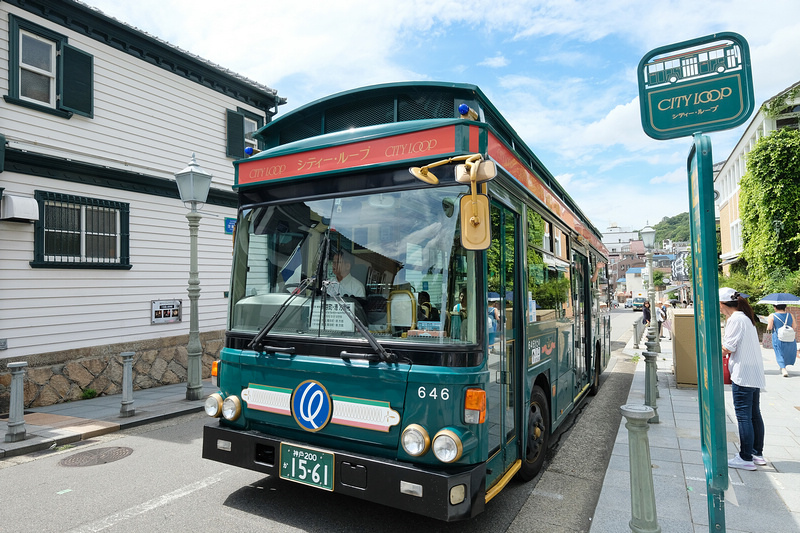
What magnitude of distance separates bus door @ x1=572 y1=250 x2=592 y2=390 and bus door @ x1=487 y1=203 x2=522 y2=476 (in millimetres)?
3021

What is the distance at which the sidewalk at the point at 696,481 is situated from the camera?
3797mm

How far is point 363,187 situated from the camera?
3.70m

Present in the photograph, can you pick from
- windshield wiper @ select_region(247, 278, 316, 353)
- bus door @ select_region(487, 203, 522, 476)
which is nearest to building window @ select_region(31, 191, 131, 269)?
windshield wiper @ select_region(247, 278, 316, 353)

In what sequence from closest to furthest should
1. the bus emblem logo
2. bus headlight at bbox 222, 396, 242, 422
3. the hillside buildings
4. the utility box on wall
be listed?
the bus emblem logo < bus headlight at bbox 222, 396, 242, 422 < the utility box on wall < the hillside buildings

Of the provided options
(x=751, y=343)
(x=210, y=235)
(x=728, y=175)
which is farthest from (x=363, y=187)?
(x=728, y=175)

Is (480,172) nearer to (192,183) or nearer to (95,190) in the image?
(192,183)

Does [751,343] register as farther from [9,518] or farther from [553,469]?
[9,518]

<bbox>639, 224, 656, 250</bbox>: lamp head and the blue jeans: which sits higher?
<bbox>639, 224, 656, 250</bbox>: lamp head

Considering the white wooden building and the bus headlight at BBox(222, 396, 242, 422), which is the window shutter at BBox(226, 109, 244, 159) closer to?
the white wooden building

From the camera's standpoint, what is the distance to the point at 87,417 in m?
7.45

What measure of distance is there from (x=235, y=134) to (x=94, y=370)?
6.29 m

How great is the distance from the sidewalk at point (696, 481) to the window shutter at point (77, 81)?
10124 millimetres

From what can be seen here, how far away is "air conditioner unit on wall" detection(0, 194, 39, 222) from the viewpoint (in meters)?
7.83

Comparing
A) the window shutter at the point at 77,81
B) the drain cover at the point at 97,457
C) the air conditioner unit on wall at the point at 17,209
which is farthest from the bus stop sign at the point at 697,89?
the window shutter at the point at 77,81
